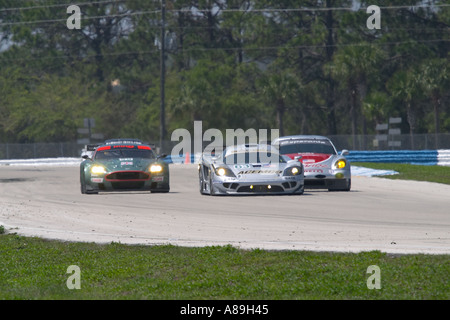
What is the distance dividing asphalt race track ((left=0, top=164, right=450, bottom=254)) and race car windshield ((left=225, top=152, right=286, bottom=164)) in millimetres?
946

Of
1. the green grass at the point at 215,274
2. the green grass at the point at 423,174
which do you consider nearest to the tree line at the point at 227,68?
the green grass at the point at 423,174

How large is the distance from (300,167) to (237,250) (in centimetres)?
901

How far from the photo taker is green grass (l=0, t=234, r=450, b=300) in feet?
25.7

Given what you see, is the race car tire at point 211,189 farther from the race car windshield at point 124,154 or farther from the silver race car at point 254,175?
the race car windshield at point 124,154

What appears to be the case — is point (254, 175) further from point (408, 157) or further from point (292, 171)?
point (408, 157)

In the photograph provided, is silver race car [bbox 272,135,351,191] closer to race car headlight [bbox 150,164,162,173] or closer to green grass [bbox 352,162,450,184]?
race car headlight [bbox 150,164,162,173]

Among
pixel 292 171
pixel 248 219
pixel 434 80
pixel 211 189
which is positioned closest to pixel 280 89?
pixel 434 80

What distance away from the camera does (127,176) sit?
20.0 m

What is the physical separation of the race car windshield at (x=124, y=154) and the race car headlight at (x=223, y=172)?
2.51m

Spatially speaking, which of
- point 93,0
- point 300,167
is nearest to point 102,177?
point 300,167

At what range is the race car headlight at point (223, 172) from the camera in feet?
63.0

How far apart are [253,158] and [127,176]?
2969 millimetres

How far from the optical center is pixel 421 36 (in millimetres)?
65938
